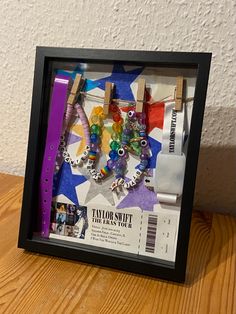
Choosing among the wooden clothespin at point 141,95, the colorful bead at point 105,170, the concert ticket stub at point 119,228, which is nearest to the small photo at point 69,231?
the concert ticket stub at point 119,228

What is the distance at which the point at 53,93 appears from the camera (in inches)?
22.7

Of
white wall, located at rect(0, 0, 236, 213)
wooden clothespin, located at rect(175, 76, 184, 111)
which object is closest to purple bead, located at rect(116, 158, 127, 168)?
wooden clothespin, located at rect(175, 76, 184, 111)

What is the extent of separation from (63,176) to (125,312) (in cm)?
23

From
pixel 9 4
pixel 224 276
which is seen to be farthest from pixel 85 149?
pixel 9 4

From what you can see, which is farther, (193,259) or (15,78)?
(15,78)

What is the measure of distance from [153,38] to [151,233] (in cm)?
38

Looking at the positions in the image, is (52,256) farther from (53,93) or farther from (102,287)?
(53,93)

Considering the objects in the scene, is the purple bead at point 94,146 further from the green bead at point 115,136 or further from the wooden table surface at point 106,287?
the wooden table surface at point 106,287

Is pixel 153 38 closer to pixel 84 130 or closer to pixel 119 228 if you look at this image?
pixel 84 130

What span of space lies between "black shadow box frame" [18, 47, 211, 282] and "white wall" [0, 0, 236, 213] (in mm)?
197

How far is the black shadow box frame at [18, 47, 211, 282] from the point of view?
20.0 inches

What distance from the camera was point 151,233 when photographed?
54 centimetres

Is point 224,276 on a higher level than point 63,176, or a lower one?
lower

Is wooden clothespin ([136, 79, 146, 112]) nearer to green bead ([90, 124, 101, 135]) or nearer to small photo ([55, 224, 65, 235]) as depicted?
green bead ([90, 124, 101, 135])
